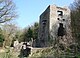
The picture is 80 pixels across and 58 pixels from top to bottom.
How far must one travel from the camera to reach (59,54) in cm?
2183

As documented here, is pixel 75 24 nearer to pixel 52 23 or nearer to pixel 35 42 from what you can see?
pixel 52 23

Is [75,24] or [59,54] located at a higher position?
[75,24]

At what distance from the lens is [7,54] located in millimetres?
7887

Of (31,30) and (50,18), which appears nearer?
(50,18)

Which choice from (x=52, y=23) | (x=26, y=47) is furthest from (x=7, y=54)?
(x=52, y=23)

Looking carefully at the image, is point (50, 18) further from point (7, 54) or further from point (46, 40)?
point (7, 54)

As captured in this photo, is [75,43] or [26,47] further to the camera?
[26,47]

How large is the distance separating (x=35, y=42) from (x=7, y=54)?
37915 mm

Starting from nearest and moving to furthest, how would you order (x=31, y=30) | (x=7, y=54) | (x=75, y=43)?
(x=7, y=54)
(x=75, y=43)
(x=31, y=30)

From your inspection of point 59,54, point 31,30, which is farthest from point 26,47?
point 31,30

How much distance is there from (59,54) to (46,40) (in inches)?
854

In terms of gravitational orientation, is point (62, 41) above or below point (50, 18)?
below

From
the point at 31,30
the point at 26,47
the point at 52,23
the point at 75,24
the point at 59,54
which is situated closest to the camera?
the point at 59,54

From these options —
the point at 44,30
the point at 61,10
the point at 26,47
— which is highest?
the point at 61,10
